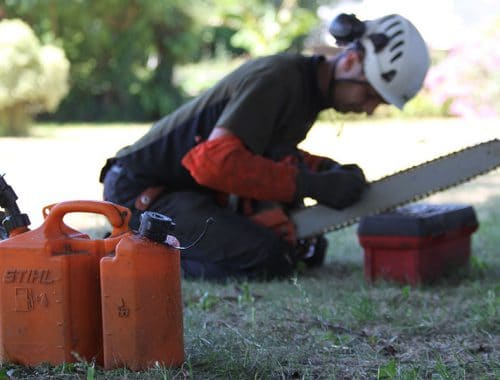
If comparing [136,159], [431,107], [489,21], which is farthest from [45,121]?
[136,159]

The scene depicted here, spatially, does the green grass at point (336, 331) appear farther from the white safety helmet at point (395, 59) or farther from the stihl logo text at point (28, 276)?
the white safety helmet at point (395, 59)

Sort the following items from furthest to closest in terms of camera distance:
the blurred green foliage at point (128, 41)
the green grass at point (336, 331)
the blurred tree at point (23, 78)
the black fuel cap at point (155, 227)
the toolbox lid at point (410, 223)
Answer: the blurred green foliage at point (128, 41), the blurred tree at point (23, 78), the toolbox lid at point (410, 223), the green grass at point (336, 331), the black fuel cap at point (155, 227)

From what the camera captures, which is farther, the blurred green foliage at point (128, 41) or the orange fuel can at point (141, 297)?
the blurred green foliage at point (128, 41)

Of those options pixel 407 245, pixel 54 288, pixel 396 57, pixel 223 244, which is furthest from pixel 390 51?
pixel 54 288

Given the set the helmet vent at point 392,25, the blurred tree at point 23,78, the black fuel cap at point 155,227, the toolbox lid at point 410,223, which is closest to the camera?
the black fuel cap at point 155,227

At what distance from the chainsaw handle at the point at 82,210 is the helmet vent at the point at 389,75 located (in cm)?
233

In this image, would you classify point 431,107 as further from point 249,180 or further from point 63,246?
point 63,246

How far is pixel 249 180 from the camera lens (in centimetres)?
438

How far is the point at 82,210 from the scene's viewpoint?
95.5 inches

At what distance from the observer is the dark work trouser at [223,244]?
4590 millimetres

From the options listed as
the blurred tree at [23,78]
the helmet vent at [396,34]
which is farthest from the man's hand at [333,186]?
the blurred tree at [23,78]

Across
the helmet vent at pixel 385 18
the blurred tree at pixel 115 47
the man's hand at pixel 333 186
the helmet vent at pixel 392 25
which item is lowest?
the man's hand at pixel 333 186

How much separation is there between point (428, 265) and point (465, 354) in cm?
169

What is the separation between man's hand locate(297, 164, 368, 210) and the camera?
454cm
